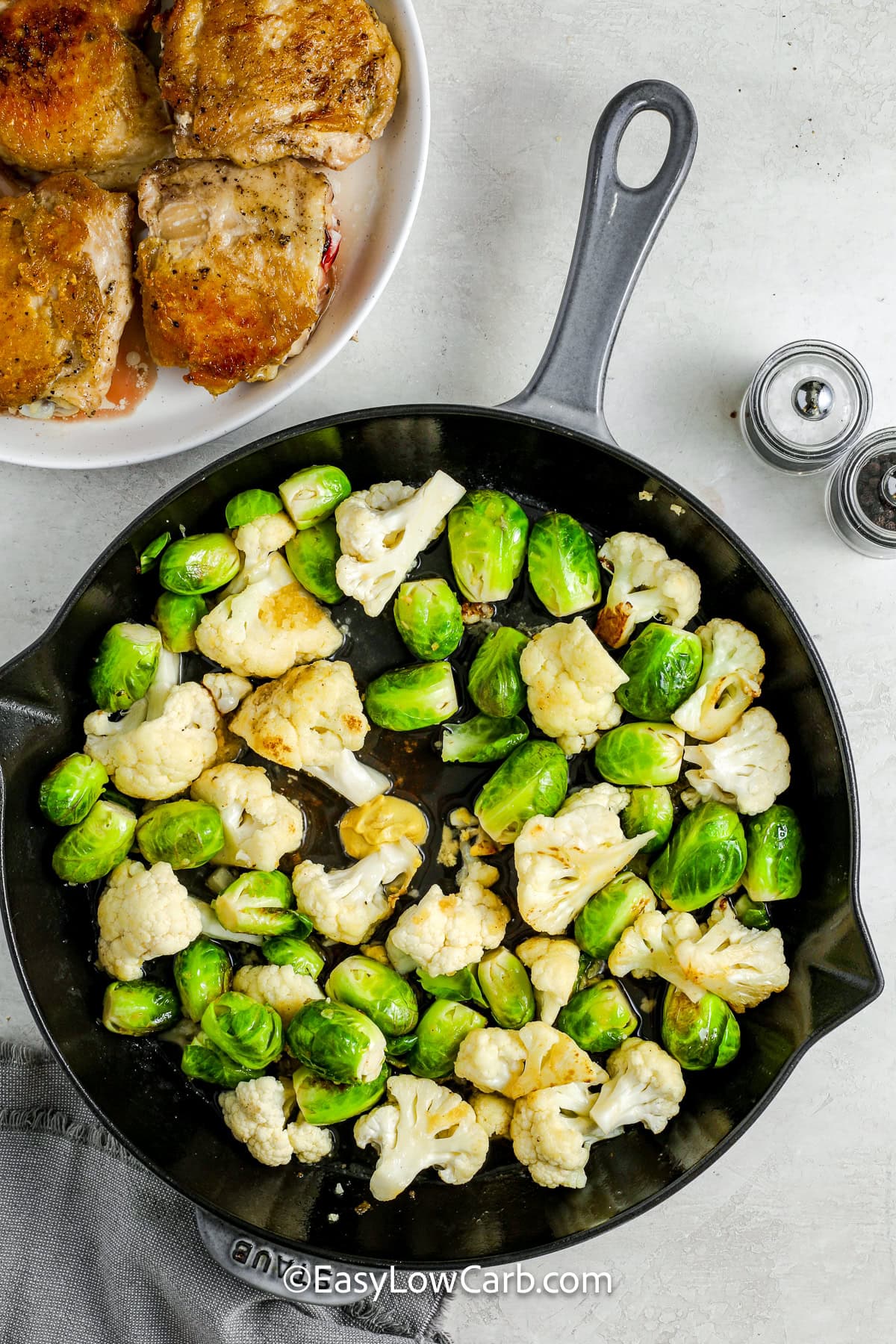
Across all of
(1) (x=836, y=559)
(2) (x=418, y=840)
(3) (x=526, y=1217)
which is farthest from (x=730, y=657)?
(3) (x=526, y=1217)

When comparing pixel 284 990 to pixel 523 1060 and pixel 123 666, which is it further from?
pixel 123 666

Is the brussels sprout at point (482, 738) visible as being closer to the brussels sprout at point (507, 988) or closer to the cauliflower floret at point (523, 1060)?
the brussels sprout at point (507, 988)

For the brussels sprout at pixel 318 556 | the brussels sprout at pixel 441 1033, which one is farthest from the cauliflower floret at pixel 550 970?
the brussels sprout at pixel 318 556

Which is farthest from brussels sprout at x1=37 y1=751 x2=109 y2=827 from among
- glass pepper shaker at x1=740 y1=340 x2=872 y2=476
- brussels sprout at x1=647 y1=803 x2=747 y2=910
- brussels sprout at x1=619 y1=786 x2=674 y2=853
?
glass pepper shaker at x1=740 y1=340 x2=872 y2=476

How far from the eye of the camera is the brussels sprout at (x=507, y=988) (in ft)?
7.89

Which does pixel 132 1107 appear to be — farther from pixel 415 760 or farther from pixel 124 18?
pixel 124 18

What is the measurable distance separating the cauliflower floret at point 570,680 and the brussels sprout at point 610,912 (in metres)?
0.35

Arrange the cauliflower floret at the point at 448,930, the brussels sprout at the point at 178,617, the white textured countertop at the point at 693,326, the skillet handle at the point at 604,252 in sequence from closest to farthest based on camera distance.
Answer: the skillet handle at the point at 604,252 → the cauliflower floret at the point at 448,930 → the brussels sprout at the point at 178,617 → the white textured countertop at the point at 693,326

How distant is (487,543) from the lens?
241 cm

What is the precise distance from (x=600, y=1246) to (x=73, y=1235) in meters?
1.31

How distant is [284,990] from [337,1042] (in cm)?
20

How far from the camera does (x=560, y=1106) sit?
7.76 feet

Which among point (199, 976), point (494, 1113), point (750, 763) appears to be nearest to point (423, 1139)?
point (494, 1113)

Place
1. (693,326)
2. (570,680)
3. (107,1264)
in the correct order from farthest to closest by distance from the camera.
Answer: (693,326)
(107,1264)
(570,680)
